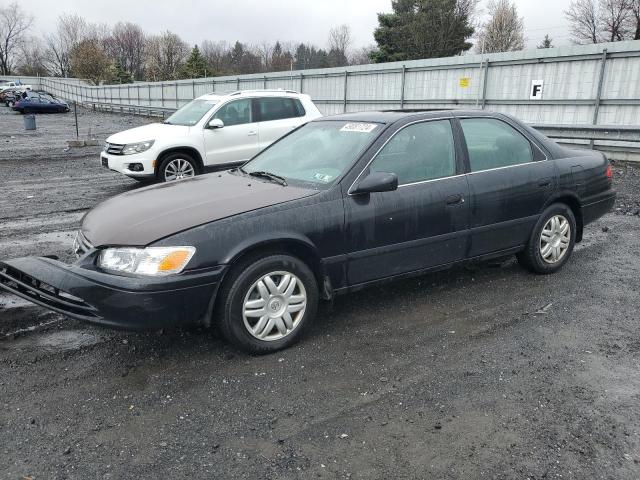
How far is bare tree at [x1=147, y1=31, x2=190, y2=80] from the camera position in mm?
74125

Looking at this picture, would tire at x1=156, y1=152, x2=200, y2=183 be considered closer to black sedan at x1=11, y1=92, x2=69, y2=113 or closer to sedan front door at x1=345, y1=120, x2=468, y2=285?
sedan front door at x1=345, y1=120, x2=468, y2=285

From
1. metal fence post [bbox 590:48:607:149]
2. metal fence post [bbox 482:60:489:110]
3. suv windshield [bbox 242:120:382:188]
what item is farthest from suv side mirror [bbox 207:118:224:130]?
metal fence post [bbox 590:48:607:149]

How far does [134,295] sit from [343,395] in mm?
1378

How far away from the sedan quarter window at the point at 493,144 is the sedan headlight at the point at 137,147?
6.44 m

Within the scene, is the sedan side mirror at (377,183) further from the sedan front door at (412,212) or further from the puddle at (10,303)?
the puddle at (10,303)

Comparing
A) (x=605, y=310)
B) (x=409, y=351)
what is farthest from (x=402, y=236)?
(x=605, y=310)

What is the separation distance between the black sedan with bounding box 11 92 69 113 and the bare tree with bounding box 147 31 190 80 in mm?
29317

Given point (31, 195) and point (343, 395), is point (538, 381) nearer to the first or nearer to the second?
point (343, 395)

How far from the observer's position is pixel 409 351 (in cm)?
374

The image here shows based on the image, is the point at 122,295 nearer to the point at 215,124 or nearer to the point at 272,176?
the point at 272,176

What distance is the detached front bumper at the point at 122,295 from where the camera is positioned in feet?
10.5

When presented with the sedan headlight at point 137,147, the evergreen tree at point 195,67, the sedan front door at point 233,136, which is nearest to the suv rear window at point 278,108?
the sedan front door at point 233,136

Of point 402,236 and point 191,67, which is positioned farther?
point 191,67

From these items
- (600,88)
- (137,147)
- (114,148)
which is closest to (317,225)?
(137,147)
